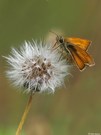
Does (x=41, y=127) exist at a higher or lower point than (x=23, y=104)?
lower

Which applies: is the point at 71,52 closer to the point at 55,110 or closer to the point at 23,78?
the point at 23,78

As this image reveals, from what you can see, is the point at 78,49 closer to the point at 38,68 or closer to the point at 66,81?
the point at 38,68

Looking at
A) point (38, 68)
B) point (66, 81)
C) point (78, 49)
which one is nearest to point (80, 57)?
point (78, 49)

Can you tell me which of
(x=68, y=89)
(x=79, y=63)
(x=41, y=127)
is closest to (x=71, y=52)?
(x=79, y=63)

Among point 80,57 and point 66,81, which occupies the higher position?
point 66,81

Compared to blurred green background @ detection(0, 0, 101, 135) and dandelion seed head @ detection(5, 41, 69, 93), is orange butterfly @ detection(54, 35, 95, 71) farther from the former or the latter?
blurred green background @ detection(0, 0, 101, 135)

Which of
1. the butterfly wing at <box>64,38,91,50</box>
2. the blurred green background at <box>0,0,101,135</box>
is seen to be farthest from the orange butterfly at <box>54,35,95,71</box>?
the blurred green background at <box>0,0,101,135</box>
